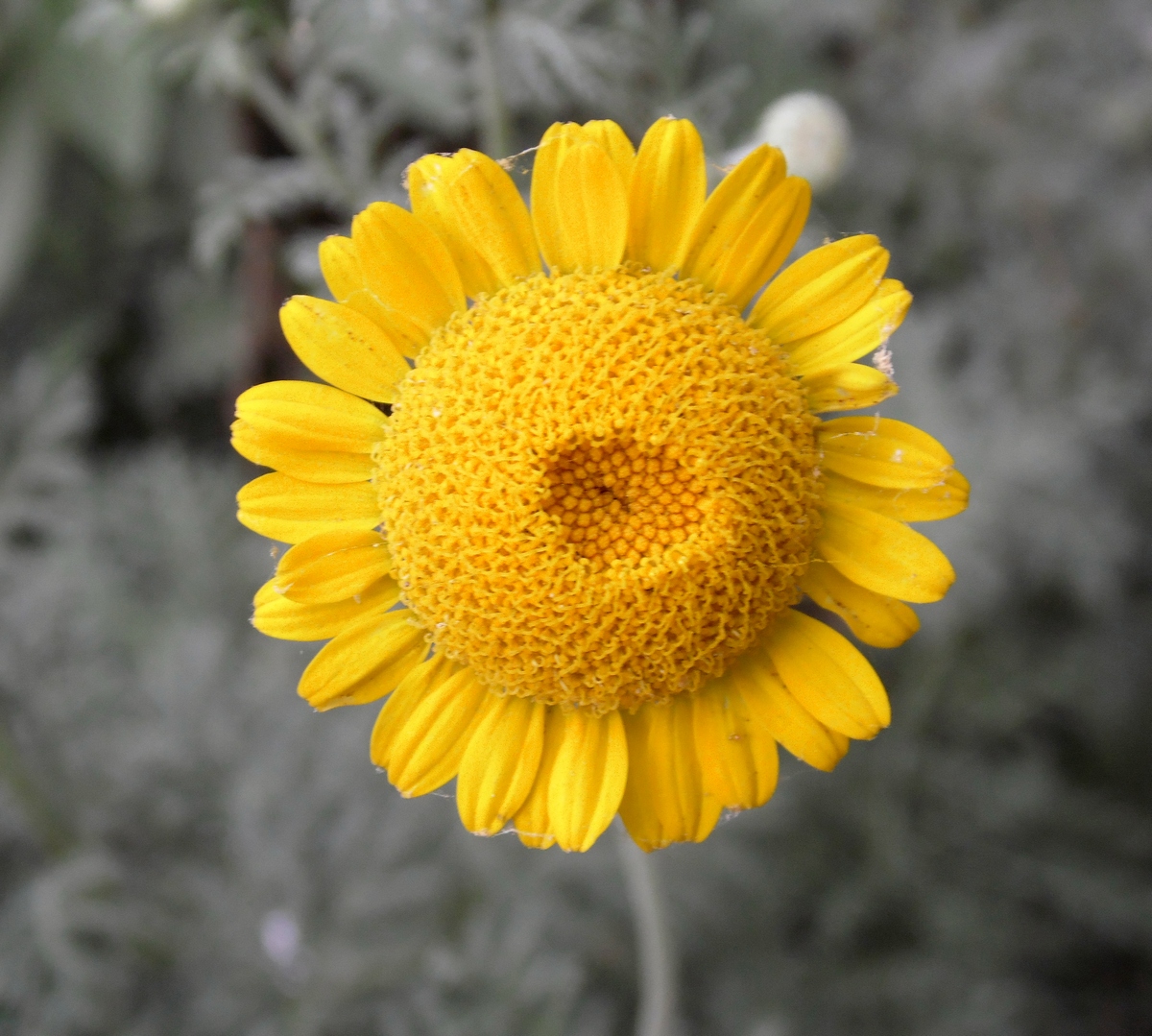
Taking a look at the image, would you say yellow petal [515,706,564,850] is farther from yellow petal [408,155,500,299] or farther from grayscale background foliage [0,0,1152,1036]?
grayscale background foliage [0,0,1152,1036]

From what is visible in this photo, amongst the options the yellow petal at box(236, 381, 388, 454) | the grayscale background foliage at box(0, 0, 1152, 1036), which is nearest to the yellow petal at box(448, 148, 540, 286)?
the yellow petal at box(236, 381, 388, 454)

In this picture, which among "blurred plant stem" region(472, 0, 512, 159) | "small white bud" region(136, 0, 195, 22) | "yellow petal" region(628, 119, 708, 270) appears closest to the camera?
"yellow petal" region(628, 119, 708, 270)

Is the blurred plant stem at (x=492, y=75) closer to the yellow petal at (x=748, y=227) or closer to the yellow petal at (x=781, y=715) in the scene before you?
the yellow petal at (x=748, y=227)

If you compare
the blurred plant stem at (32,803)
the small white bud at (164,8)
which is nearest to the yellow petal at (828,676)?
the small white bud at (164,8)

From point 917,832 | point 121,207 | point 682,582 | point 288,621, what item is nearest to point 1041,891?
point 917,832

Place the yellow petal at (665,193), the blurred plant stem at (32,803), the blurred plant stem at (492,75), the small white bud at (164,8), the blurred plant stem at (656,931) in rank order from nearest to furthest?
the yellow petal at (665,193)
the blurred plant stem at (656,931)
the blurred plant stem at (492,75)
the small white bud at (164,8)
the blurred plant stem at (32,803)

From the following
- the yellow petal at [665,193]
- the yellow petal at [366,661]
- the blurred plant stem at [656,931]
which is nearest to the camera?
the yellow petal at [665,193]

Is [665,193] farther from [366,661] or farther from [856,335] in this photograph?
[366,661]
